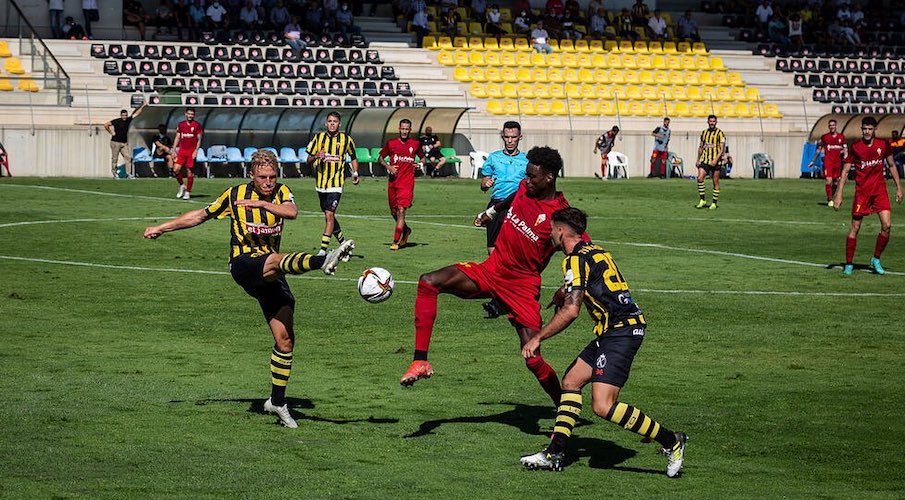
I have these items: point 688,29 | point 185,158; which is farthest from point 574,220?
point 688,29

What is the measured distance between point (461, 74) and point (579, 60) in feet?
18.7

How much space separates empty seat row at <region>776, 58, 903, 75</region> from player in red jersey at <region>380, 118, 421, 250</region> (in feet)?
123

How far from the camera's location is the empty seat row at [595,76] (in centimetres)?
5341

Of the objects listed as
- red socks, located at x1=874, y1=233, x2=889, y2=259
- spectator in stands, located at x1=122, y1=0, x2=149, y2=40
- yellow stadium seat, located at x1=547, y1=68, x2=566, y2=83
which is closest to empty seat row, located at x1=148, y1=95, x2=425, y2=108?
spectator in stands, located at x1=122, y1=0, x2=149, y2=40

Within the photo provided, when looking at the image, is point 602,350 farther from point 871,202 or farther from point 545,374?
point 871,202

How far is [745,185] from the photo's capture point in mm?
45344

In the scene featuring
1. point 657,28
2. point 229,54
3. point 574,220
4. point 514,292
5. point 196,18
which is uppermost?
point 657,28

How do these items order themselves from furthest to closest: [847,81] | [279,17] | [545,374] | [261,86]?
[847,81] < [279,17] < [261,86] < [545,374]

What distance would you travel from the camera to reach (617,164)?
48656mm

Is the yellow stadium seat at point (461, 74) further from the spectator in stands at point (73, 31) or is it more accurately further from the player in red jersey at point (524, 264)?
the player in red jersey at point (524, 264)

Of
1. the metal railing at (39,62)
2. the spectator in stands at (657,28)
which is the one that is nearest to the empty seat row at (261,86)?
the metal railing at (39,62)

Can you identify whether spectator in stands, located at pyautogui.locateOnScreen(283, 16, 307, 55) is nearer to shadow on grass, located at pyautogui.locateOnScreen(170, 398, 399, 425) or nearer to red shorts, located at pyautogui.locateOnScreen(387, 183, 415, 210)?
red shorts, located at pyautogui.locateOnScreen(387, 183, 415, 210)

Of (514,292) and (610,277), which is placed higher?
(610,277)

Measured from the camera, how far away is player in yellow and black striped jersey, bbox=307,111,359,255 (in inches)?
906
